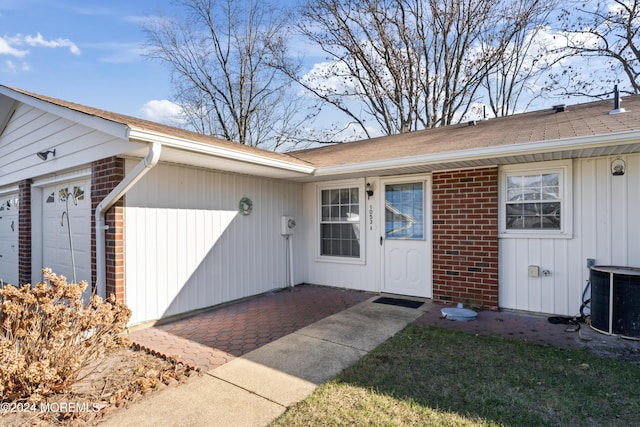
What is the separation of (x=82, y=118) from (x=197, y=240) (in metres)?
2.23

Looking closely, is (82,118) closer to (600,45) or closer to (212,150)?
(212,150)

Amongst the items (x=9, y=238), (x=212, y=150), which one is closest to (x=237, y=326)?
(x=212, y=150)

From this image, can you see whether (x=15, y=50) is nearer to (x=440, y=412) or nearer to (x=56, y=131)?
(x=56, y=131)

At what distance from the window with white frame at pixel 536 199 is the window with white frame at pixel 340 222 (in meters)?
2.66

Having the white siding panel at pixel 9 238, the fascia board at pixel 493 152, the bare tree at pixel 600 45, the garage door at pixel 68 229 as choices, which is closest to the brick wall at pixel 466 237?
the fascia board at pixel 493 152

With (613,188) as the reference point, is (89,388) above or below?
below

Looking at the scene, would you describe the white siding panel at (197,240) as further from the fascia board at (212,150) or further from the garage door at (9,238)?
the garage door at (9,238)

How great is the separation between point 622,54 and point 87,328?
1630 centimetres

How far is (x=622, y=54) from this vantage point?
11.5 m

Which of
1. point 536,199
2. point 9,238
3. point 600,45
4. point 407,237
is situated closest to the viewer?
point 536,199

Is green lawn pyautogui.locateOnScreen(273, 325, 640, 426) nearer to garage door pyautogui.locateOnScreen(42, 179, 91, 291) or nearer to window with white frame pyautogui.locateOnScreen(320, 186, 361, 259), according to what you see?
window with white frame pyautogui.locateOnScreen(320, 186, 361, 259)

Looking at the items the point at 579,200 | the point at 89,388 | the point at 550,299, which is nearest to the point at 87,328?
the point at 89,388

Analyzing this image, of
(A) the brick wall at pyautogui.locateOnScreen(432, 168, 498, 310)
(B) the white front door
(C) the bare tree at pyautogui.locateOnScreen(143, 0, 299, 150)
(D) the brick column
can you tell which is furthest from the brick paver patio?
(C) the bare tree at pyautogui.locateOnScreen(143, 0, 299, 150)

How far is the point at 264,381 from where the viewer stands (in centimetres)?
310
